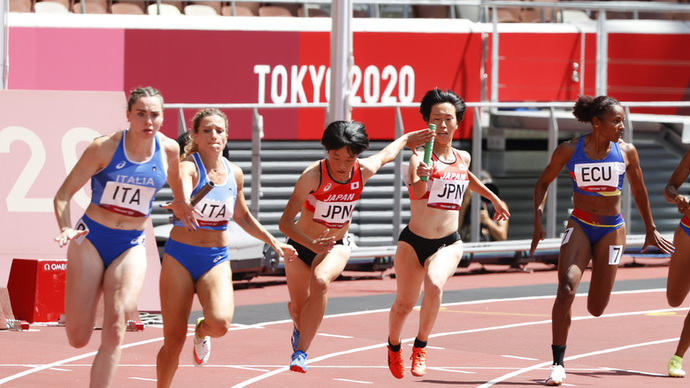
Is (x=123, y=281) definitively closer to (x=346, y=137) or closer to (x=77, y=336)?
(x=77, y=336)

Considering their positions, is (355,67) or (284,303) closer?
A: (284,303)

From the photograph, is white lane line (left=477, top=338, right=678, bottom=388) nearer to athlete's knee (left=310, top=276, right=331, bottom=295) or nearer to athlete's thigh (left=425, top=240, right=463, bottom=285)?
athlete's thigh (left=425, top=240, right=463, bottom=285)

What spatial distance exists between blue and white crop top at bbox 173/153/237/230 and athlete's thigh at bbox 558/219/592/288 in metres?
3.21

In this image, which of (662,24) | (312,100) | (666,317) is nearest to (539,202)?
(666,317)

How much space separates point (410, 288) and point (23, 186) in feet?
17.8

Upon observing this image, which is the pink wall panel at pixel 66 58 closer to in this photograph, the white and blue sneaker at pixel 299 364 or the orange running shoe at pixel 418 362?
the orange running shoe at pixel 418 362

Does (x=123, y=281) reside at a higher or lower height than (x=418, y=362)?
higher

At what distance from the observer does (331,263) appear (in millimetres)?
10477

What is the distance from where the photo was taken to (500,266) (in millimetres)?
22984

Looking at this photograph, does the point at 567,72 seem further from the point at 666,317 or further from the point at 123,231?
the point at 123,231

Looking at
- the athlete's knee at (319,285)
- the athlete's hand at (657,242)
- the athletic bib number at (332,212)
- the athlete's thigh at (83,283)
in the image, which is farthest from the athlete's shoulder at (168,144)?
the athlete's hand at (657,242)

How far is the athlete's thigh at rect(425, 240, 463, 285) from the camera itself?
1076 cm

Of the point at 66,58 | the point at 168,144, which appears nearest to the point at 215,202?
the point at 168,144

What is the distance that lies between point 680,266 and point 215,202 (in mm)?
4670
